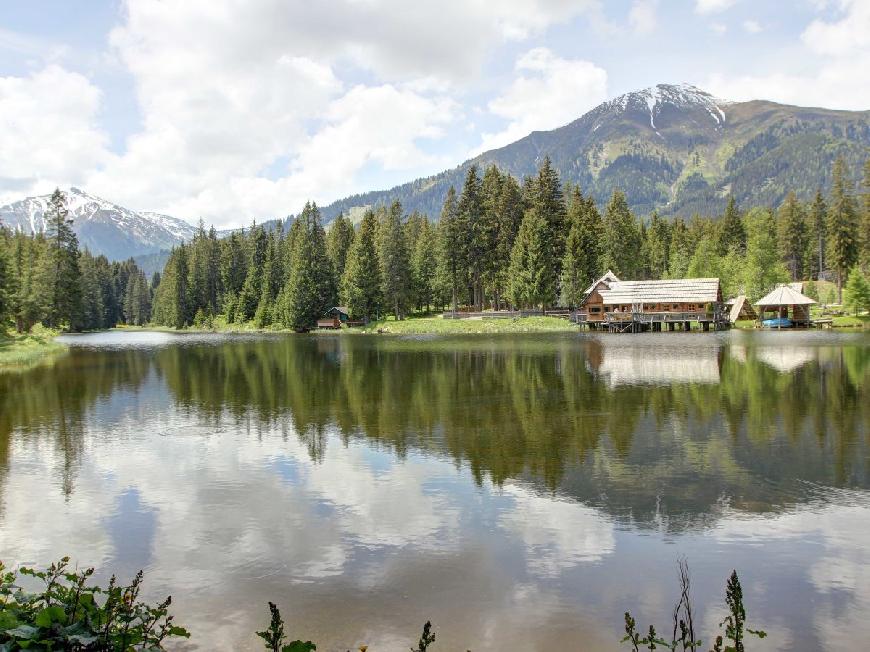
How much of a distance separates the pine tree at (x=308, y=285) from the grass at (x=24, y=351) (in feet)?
123

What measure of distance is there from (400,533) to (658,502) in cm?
567

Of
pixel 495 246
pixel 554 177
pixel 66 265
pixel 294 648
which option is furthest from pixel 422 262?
pixel 294 648

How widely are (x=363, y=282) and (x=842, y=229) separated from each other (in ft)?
257

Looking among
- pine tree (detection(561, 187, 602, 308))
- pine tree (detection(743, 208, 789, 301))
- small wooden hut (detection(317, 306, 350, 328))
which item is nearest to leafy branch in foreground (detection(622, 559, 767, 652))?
pine tree (detection(561, 187, 602, 308))

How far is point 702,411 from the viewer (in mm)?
23688

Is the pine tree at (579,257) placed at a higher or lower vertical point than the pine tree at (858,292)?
higher

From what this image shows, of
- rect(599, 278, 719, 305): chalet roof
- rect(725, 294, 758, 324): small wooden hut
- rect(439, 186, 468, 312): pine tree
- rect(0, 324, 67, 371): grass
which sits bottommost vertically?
rect(0, 324, 67, 371): grass

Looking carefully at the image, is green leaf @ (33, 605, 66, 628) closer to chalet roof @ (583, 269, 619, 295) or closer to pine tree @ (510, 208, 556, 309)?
pine tree @ (510, 208, 556, 309)

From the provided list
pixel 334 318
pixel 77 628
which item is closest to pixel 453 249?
pixel 334 318

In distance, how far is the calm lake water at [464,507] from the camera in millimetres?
8828

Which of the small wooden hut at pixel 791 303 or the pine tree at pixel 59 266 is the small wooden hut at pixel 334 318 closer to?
the pine tree at pixel 59 266

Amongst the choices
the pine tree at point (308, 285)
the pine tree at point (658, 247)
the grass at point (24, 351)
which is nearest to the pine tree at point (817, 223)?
the pine tree at point (658, 247)

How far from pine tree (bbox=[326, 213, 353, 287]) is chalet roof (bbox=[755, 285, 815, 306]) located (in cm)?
6918

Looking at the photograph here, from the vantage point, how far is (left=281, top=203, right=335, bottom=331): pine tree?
105 metres
